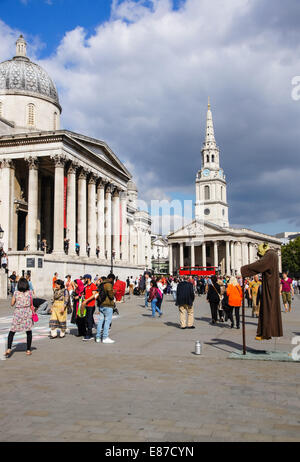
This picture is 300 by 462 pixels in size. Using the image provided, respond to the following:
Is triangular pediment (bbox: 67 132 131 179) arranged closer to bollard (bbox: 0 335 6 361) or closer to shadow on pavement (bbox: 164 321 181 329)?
shadow on pavement (bbox: 164 321 181 329)

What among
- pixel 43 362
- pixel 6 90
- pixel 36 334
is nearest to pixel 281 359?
pixel 43 362

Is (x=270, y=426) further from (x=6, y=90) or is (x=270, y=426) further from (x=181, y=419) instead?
(x=6, y=90)

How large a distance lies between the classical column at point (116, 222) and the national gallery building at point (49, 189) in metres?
0.11

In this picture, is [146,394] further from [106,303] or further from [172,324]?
[172,324]

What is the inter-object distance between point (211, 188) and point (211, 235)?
17.3 metres

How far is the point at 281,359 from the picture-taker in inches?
337

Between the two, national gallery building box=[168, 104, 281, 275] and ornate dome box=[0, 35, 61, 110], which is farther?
national gallery building box=[168, 104, 281, 275]

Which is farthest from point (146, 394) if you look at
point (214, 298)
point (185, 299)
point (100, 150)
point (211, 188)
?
point (211, 188)

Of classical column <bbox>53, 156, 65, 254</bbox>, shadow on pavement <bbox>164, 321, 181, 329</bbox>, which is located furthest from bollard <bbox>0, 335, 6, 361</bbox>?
classical column <bbox>53, 156, 65, 254</bbox>

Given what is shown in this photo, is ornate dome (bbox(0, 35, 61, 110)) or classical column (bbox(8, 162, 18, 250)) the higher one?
ornate dome (bbox(0, 35, 61, 110))

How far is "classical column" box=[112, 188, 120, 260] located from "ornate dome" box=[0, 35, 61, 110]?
11.9 m

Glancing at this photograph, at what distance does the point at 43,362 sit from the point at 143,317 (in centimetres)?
986

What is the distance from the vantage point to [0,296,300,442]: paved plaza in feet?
15.0

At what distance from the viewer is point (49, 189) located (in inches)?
1610
